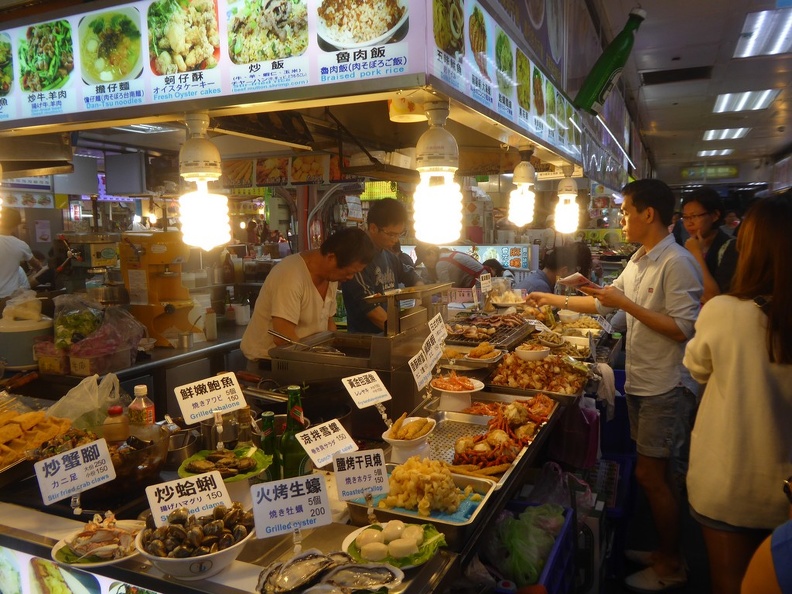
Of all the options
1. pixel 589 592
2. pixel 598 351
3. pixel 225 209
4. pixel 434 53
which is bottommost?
pixel 589 592

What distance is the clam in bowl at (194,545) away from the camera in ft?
4.97

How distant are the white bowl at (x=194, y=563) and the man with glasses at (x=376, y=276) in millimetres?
3063

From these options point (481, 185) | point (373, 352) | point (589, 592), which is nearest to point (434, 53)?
point (373, 352)

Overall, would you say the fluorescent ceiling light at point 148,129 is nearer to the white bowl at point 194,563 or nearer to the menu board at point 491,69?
the menu board at point 491,69

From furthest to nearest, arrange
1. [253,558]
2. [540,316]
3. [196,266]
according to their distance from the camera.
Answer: [196,266], [540,316], [253,558]

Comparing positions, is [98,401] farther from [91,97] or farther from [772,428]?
[772,428]

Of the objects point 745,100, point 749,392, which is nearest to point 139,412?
point 749,392

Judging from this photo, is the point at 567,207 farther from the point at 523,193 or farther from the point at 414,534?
the point at 414,534

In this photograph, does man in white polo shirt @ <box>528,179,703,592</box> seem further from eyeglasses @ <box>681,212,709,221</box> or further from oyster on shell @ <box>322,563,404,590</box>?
oyster on shell @ <box>322,563,404,590</box>

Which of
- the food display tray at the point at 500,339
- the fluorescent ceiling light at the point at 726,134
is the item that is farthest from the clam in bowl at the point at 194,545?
the fluorescent ceiling light at the point at 726,134

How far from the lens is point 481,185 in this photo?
1348cm

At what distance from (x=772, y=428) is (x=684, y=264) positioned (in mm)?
1416

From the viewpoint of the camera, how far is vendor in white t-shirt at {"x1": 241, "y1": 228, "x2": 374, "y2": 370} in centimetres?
381

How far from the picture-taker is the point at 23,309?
4418 mm
